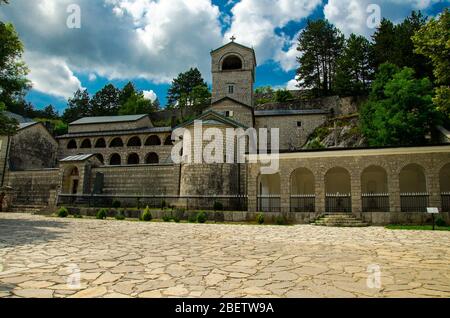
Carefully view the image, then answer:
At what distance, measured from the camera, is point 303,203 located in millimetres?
17062

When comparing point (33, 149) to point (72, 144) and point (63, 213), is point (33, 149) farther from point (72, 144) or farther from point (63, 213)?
point (63, 213)

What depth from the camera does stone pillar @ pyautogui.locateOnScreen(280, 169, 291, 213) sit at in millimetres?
16814

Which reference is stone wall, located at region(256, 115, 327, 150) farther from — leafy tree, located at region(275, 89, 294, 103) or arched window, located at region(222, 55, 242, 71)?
leafy tree, located at region(275, 89, 294, 103)

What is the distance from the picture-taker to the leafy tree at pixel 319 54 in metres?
47.2

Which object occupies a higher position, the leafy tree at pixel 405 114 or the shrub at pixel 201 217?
the leafy tree at pixel 405 114

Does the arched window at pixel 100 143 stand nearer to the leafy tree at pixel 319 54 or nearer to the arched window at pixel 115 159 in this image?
the arched window at pixel 115 159

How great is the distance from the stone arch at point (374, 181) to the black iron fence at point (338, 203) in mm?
5066

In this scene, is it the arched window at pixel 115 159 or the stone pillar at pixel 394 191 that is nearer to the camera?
the stone pillar at pixel 394 191

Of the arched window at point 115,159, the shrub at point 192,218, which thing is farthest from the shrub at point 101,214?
the arched window at point 115,159

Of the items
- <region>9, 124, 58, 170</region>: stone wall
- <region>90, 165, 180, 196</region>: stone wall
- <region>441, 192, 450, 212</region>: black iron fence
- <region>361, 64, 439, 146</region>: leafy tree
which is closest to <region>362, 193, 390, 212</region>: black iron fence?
<region>441, 192, 450, 212</region>: black iron fence

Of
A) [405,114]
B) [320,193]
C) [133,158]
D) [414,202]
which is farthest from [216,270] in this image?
[133,158]

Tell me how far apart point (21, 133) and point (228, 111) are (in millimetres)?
22015

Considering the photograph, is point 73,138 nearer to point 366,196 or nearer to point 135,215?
point 135,215

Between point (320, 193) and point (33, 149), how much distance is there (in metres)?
31.1
